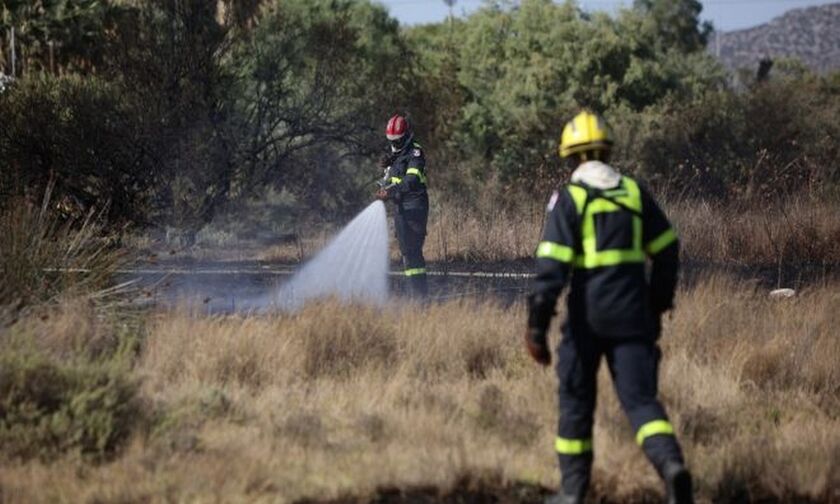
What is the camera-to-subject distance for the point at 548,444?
7.70 metres

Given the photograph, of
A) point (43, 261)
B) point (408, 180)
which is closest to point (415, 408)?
point (43, 261)

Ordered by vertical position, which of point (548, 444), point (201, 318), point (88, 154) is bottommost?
point (548, 444)

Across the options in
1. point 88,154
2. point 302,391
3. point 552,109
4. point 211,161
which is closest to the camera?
point 302,391

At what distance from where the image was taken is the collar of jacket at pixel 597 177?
6.52 m

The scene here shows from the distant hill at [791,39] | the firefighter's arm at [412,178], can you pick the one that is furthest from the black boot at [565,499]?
the distant hill at [791,39]

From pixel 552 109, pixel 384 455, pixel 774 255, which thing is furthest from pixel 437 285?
pixel 552 109

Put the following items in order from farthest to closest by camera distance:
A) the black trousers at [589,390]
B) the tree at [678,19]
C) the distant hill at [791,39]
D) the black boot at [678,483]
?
the distant hill at [791,39], the tree at [678,19], the black trousers at [589,390], the black boot at [678,483]

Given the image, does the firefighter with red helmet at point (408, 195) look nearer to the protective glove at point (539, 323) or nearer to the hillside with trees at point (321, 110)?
the hillside with trees at point (321, 110)

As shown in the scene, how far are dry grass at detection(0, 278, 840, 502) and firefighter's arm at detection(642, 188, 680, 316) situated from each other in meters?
1.11

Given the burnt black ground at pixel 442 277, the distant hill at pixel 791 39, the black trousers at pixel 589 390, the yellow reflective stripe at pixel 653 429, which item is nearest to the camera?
the yellow reflective stripe at pixel 653 429

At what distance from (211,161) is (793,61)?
33983 millimetres

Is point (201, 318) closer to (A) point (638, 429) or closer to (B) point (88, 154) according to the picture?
(A) point (638, 429)

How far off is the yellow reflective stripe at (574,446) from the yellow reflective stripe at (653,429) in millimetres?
290

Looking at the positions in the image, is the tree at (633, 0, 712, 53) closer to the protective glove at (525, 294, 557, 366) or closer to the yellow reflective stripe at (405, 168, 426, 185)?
the yellow reflective stripe at (405, 168, 426, 185)
